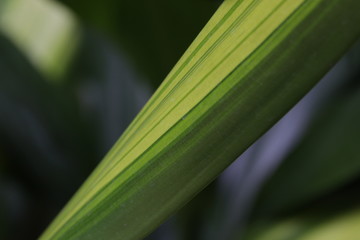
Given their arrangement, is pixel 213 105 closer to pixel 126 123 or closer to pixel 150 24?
pixel 150 24

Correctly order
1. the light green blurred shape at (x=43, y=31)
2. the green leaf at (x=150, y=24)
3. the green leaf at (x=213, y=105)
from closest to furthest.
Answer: the green leaf at (x=213, y=105) < the green leaf at (x=150, y=24) < the light green blurred shape at (x=43, y=31)

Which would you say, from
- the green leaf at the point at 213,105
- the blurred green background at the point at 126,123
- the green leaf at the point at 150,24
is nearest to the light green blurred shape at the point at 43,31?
the blurred green background at the point at 126,123

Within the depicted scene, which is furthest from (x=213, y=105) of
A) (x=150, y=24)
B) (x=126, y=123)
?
(x=126, y=123)

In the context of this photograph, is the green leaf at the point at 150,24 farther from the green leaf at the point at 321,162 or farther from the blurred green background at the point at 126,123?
the green leaf at the point at 321,162

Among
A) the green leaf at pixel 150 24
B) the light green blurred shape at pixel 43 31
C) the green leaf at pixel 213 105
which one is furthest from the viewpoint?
the light green blurred shape at pixel 43 31

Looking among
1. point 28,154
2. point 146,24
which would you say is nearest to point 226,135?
point 146,24

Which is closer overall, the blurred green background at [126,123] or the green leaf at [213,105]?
the green leaf at [213,105]

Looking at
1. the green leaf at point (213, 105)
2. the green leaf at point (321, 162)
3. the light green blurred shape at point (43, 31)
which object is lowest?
the light green blurred shape at point (43, 31)

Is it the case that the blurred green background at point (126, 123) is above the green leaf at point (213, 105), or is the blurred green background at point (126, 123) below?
below

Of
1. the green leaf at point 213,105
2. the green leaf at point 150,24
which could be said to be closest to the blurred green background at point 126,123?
the green leaf at point 150,24
